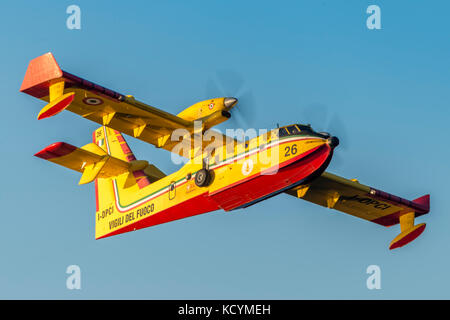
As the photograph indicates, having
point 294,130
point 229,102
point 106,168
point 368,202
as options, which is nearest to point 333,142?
point 294,130

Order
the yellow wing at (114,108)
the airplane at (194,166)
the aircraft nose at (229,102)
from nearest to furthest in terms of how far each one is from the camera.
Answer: the yellow wing at (114,108)
the airplane at (194,166)
the aircraft nose at (229,102)

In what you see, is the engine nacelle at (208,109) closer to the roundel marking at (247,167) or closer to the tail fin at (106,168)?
the roundel marking at (247,167)

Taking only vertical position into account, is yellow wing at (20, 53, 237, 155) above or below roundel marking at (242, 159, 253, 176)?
above

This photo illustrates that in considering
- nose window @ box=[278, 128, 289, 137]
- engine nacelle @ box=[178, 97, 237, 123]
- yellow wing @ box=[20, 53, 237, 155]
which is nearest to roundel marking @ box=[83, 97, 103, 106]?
yellow wing @ box=[20, 53, 237, 155]

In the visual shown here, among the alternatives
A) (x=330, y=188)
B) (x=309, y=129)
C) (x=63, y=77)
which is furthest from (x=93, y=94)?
(x=330, y=188)

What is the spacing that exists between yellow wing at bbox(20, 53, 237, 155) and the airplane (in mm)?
30

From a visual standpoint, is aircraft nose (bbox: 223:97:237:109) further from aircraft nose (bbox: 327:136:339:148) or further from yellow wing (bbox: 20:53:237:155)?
aircraft nose (bbox: 327:136:339:148)

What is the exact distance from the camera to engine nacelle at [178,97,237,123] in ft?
71.7

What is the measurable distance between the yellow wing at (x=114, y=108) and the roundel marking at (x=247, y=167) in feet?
5.38

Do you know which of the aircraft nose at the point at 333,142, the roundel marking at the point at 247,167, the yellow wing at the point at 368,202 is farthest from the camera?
the yellow wing at the point at 368,202

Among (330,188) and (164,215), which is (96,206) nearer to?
(164,215)

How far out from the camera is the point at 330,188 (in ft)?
81.0

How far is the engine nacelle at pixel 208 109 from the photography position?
21.9 meters

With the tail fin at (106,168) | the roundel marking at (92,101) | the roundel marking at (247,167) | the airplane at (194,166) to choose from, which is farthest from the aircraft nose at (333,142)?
the tail fin at (106,168)
